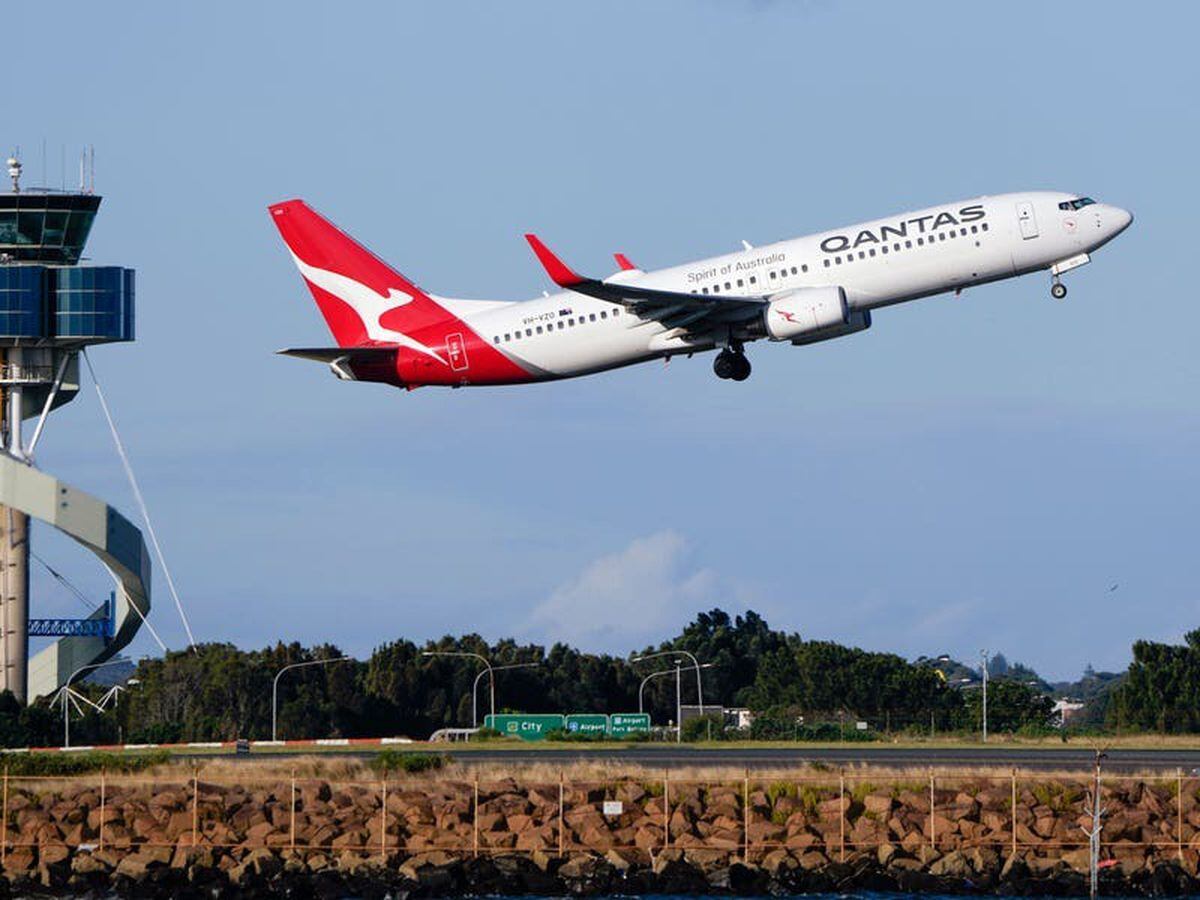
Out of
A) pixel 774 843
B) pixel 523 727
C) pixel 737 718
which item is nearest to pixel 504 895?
pixel 774 843

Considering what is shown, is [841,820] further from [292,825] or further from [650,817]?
[292,825]

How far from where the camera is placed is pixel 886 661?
494 ft

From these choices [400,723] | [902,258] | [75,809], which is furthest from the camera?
[400,723]

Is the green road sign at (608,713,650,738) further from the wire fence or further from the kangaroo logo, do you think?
the wire fence

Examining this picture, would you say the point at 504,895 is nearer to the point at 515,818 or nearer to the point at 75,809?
the point at 515,818

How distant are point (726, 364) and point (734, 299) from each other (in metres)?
3.34

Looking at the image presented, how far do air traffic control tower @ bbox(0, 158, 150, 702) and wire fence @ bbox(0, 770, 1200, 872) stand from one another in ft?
184

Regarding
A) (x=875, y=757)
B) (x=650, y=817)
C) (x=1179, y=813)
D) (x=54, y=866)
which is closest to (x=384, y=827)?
(x=650, y=817)

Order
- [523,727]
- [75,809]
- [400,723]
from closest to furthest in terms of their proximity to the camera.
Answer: [75,809] < [523,727] < [400,723]

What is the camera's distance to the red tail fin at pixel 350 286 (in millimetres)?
77812

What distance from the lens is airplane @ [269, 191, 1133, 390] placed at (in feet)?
223

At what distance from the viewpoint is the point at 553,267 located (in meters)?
67.7

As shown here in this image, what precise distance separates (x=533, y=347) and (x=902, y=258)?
1167 cm

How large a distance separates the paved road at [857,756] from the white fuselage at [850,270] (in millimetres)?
11947
